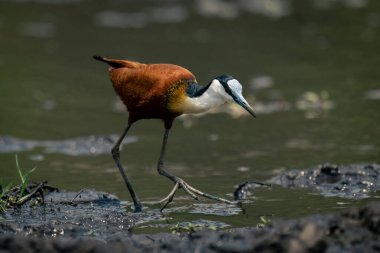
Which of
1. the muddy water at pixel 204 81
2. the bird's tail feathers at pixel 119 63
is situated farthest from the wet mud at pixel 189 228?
the bird's tail feathers at pixel 119 63

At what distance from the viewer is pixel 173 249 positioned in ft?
18.7

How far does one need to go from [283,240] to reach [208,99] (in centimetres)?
217

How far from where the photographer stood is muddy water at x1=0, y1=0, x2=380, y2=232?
28.5ft

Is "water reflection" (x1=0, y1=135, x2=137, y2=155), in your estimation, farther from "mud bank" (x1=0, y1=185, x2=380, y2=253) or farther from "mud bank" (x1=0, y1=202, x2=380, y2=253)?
"mud bank" (x1=0, y1=202, x2=380, y2=253)

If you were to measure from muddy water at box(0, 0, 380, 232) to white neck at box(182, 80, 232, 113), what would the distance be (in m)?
0.82

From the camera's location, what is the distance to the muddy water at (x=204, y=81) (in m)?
8.70

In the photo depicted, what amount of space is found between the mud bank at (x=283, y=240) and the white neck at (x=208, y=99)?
1.62 m

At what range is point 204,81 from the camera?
12.6 metres

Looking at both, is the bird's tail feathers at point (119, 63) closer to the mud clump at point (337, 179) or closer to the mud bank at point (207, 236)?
the mud bank at point (207, 236)

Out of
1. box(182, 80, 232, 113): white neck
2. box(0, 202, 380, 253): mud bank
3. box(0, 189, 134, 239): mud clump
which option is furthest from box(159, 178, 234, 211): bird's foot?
box(0, 202, 380, 253): mud bank

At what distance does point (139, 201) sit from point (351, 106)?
4.38 metres

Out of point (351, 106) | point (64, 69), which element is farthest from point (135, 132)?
point (64, 69)

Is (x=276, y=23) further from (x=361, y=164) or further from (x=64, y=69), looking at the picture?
(x=361, y=164)

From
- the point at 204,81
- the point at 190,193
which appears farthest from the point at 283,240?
the point at 204,81
